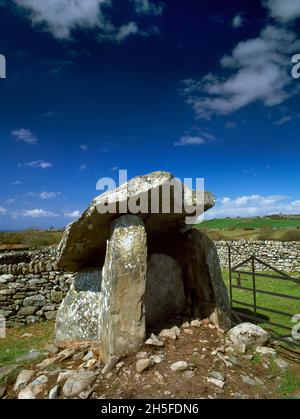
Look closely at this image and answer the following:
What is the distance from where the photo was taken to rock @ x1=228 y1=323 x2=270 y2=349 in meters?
5.99

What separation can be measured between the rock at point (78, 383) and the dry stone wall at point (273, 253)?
62.9ft

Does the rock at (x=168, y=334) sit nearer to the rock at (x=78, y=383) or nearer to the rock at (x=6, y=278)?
the rock at (x=78, y=383)

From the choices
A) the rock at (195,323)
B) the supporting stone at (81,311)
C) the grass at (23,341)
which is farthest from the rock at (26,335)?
the rock at (195,323)

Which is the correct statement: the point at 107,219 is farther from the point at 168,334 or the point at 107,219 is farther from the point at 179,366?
the point at 179,366

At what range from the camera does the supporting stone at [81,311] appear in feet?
23.2

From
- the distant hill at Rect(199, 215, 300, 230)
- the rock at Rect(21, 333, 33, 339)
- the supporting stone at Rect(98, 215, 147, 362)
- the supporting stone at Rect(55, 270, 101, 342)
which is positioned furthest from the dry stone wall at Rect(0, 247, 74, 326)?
the distant hill at Rect(199, 215, 300, 230)

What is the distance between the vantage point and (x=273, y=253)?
997 inches

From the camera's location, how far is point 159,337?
602 centimetres

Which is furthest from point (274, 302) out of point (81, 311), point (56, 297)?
point (81, 311)

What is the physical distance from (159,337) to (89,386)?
1634mm

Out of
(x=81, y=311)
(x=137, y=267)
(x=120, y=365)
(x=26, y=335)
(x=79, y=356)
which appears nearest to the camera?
(x=120, y=365)

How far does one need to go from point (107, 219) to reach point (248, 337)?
3.38 metres
